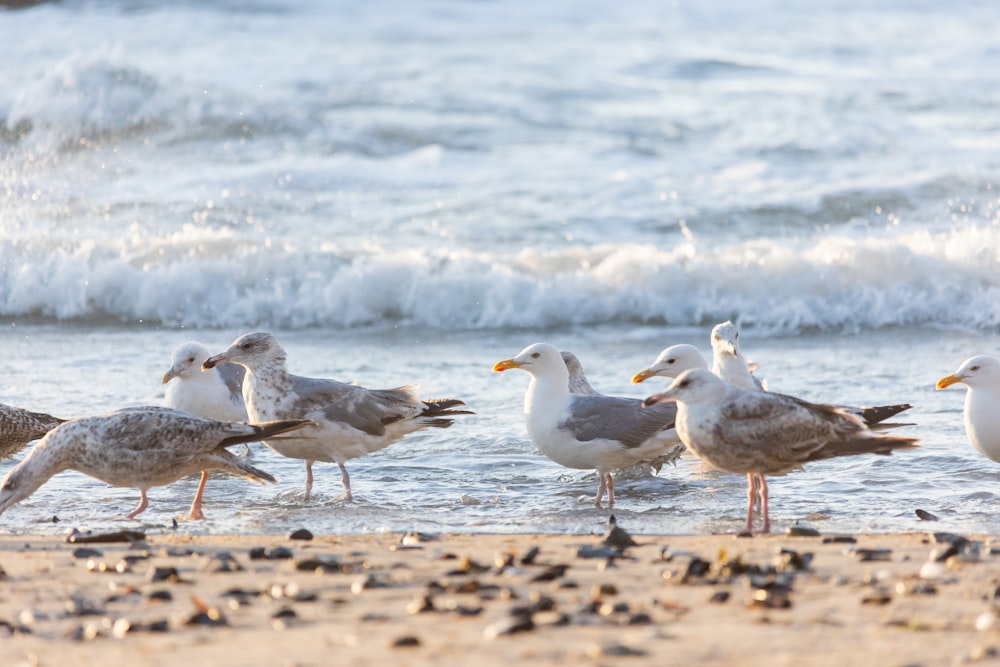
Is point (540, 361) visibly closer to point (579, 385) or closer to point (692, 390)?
point (579, 385)

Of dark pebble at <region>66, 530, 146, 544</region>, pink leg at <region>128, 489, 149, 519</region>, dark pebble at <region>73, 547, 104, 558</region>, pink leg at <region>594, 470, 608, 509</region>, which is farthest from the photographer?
pink leg at <region>594, 470, 608, 509</region>

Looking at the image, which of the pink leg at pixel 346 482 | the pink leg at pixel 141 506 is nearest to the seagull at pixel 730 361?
the pink leg at pixel 346 482

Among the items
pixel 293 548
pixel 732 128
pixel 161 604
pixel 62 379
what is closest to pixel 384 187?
pixel 732 128

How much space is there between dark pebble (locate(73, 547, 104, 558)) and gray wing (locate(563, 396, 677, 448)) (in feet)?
8.89

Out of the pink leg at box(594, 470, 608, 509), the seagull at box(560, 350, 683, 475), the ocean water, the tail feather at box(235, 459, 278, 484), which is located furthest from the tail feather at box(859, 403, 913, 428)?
the tail feather at box(235, 459, 278, 484)

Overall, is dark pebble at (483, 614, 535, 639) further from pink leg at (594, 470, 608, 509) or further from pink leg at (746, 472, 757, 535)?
pink leg at (594, 470, 608, 509)

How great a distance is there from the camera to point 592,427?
745 cm

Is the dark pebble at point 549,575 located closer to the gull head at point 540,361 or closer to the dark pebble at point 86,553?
the dark pebble at point 86,553

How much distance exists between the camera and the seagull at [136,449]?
665cm

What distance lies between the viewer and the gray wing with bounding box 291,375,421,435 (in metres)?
7.76

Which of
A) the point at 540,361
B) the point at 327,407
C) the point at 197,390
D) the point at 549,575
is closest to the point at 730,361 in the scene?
the point at 540,361

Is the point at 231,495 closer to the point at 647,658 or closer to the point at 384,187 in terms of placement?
the point at 647,658

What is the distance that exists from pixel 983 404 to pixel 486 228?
891 centimetres

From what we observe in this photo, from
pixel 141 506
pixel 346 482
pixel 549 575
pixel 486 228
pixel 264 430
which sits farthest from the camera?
pixel 486 228
